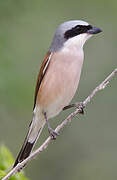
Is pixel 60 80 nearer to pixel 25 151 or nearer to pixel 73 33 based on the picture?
pixel 73 33

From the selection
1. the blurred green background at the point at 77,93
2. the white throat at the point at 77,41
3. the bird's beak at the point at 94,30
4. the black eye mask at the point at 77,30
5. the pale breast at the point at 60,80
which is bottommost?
the blurred green background at the point at 77,93

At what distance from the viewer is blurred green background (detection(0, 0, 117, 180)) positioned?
604 centimetres

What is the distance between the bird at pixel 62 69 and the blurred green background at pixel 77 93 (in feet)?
3.37

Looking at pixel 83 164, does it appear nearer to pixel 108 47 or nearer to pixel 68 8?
pixel 108 47

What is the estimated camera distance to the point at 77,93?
8195 millimetres

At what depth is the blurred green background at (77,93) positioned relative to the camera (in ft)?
19.8

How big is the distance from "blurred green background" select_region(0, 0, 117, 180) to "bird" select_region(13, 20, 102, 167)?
1.03 meters

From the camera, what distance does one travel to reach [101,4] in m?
6.55

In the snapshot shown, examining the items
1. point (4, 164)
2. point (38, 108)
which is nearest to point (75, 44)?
point (38, 108)

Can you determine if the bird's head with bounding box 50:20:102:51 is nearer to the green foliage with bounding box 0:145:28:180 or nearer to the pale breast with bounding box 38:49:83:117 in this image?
the pale breast with bounding box 38:49:83:117

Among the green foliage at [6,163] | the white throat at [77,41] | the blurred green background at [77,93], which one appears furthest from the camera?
the blurred green background at [77,93]

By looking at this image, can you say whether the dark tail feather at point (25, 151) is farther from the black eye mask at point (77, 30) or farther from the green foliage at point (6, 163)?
the black eye mask at point (77, 30)

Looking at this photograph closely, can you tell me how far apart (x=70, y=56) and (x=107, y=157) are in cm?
438

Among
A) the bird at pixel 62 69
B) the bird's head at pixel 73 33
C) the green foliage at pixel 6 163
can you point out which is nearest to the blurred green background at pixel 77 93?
the bird at pixel 62 69
